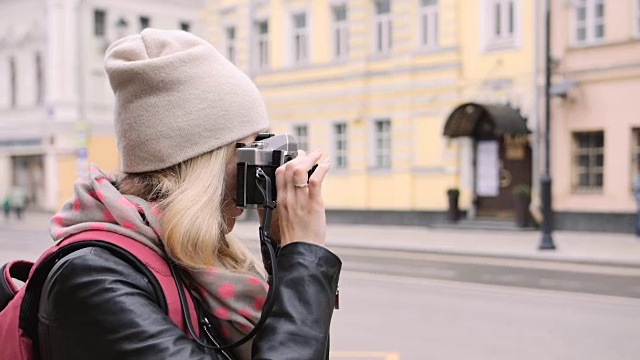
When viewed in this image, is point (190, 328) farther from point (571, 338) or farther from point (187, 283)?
point (571, 338)

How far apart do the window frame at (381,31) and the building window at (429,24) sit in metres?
1.14

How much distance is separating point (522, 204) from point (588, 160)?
198 centimetres

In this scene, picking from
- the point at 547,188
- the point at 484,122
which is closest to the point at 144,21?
the point at 484,122

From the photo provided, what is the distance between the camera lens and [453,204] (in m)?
20.7

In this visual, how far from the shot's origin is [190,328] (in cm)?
137

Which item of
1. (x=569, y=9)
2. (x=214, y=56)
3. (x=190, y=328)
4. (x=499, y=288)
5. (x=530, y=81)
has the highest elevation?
(x=569, y=9)

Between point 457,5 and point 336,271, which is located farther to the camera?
point 457,5

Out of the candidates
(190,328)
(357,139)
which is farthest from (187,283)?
(357,139)

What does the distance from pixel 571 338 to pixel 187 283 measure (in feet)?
21.2

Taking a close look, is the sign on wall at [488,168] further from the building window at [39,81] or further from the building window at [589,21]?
the building window at [39,81]

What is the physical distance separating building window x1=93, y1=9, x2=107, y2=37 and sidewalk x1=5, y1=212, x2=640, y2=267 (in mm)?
17082

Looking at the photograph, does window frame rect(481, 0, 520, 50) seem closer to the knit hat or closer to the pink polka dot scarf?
the knit hat

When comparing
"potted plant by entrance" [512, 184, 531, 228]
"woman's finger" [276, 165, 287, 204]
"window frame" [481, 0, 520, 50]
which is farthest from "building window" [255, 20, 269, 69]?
"woman's finger" [276, 165, 287, 204]

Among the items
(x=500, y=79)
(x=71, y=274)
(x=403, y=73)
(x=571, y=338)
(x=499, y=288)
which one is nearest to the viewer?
(x=71, y=274)
